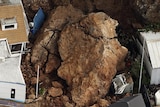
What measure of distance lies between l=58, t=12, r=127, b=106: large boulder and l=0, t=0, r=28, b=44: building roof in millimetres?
1794

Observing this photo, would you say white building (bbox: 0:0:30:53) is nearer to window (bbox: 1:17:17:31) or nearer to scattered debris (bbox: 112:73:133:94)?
window (bbox: 1:17:17:31)

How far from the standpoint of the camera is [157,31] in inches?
891

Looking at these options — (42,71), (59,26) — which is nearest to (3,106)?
(42,71)

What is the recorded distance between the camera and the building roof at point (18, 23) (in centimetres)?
2250

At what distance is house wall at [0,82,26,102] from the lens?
21188mm

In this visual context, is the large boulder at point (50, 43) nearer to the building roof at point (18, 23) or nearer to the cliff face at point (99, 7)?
the building roof at point (18, 23)

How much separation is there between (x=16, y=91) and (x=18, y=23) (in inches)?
126

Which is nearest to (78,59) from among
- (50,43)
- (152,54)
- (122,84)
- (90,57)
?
(90,57)

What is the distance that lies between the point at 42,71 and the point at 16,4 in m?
3.21

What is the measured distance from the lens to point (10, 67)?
21.9 metres

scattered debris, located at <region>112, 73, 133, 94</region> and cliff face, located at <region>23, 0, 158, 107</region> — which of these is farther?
scattered debris, located at <region>112, 73, 133, 94</region>

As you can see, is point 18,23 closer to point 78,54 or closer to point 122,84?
point 78,54

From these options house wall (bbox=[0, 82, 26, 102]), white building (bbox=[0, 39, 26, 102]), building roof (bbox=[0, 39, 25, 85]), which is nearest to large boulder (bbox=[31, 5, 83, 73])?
building roof (bbox=[0, 39, 25, 85])

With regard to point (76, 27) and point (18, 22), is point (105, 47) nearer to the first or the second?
point (76, 27)
